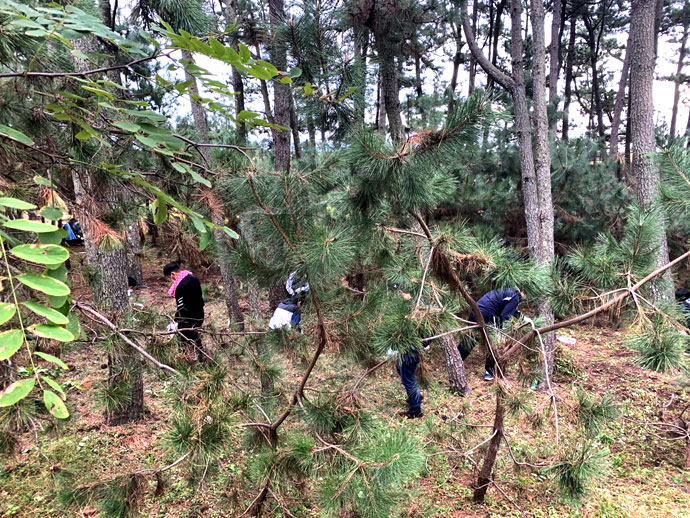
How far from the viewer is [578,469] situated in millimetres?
2082

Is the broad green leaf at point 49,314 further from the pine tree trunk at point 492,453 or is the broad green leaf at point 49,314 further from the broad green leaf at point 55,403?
the pine tree trunk at point 492,453

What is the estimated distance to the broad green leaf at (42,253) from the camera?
0.64 metres

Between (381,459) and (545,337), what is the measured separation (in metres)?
4.28

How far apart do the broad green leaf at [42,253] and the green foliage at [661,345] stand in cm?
243

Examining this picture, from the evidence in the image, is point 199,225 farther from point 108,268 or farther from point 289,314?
point 108,268

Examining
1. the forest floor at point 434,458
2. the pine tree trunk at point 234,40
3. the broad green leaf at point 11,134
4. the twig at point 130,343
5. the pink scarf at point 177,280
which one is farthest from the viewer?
the pink scarf at point 177,280

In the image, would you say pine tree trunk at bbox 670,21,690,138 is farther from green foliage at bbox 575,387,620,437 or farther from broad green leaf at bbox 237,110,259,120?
broad green leaf at bbox 237,110,259,120

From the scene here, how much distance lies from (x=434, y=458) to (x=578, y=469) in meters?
1.80

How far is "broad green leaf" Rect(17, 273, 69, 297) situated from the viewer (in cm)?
65

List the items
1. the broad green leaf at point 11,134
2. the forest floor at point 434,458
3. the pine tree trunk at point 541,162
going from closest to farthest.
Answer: the broad green leaf at point 11,134, the forest floor at point 434,458, the pine tree trunk at point 541,162

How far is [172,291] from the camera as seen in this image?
4.89m

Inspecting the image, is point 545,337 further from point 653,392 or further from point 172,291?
point 172,291

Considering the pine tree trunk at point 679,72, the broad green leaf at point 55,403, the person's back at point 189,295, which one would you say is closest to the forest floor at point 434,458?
the person's back at point 189,295

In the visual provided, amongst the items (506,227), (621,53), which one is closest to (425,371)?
(506,227)
